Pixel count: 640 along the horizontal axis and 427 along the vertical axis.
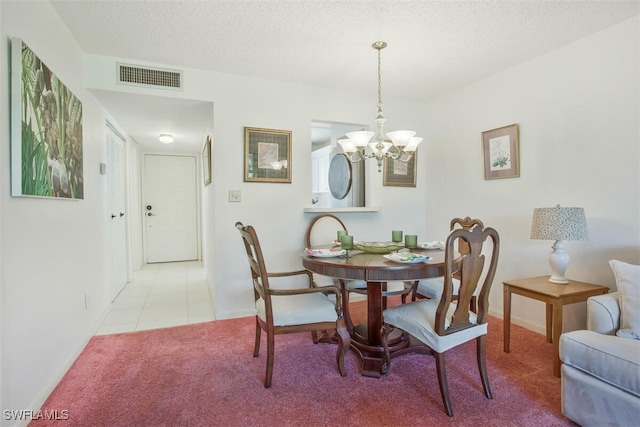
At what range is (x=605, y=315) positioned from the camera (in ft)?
5.54

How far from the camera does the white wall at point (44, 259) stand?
1423 millimetres

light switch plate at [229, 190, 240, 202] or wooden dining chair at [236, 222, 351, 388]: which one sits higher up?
light switch plate at [229, 190, 240, 202]

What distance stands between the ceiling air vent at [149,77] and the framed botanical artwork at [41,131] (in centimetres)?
55

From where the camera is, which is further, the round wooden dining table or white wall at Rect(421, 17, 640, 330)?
white wall at Rect(421, 17, 640, 330)

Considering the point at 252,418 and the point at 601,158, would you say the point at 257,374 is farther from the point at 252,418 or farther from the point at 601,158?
the point at 601,158

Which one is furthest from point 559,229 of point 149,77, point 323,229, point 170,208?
point 170,208

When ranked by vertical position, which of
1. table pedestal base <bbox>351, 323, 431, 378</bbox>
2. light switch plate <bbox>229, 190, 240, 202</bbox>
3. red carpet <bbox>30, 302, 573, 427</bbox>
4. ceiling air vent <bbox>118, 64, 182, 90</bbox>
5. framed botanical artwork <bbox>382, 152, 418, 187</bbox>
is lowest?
red carpet <bbox>30, 302, 573, 427</bbox>

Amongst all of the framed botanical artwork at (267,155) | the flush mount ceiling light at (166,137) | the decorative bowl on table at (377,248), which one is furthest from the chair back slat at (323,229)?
the flush mount ceiling light at (166,137)

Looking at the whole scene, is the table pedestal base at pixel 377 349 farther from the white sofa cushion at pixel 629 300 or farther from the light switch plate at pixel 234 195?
the light switch plate at pixel 234 195

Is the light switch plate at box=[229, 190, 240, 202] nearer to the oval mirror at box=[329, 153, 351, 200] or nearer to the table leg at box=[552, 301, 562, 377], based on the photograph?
the oval mirror at box=[329, 153, 351, 200]

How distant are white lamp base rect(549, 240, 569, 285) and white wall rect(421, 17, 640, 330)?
27cm

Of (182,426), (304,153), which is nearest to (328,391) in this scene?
(182,426)

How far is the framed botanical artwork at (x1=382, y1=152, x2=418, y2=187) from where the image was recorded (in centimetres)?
368

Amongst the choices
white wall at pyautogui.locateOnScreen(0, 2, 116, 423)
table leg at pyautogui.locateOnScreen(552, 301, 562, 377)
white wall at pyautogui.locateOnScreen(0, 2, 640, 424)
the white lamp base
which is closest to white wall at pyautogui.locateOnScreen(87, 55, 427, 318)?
white wall at pyautogui.locateOnScreen(0, 2, 640, 424)
